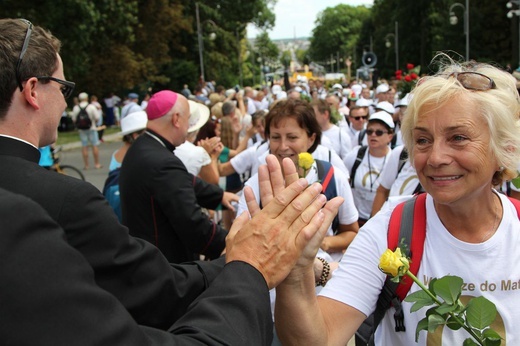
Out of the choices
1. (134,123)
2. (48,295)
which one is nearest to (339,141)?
(134,123)

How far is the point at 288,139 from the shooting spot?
13.4 ft

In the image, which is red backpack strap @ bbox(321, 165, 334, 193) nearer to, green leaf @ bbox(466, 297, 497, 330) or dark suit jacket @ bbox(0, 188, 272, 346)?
green leaf @ bbox(466, 297, 497, 330)

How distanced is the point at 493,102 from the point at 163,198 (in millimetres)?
2250

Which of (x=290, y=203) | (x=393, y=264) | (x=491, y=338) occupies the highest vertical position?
(x=290, y=203)

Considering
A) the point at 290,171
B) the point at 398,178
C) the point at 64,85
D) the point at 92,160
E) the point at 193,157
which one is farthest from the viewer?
the point at 92,160

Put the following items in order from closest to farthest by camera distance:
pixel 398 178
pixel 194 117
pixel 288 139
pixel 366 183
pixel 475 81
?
pixel 475 81
pixel 288 139
pixel 398 178
pixel 194 117
pixel 366 183

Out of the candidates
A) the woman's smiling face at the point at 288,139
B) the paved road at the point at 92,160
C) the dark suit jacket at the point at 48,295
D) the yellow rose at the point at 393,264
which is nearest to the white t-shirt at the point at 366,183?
the woman's smiling face at the point at 288,139

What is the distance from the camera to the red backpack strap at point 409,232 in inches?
78.0

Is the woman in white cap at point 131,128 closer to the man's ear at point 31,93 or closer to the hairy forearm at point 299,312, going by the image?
the man's ear at point 31,93

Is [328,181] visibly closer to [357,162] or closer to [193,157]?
[193,157]

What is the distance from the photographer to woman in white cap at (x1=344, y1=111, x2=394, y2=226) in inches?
212

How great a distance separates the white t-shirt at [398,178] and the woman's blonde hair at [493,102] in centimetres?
196

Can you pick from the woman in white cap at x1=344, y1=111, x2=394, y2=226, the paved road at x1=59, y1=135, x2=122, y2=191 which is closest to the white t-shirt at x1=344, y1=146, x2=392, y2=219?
the woman in white cap at x1=344, y1=111, x2=394, y2=226

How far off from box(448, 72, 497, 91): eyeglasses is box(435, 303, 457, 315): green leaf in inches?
33.2
